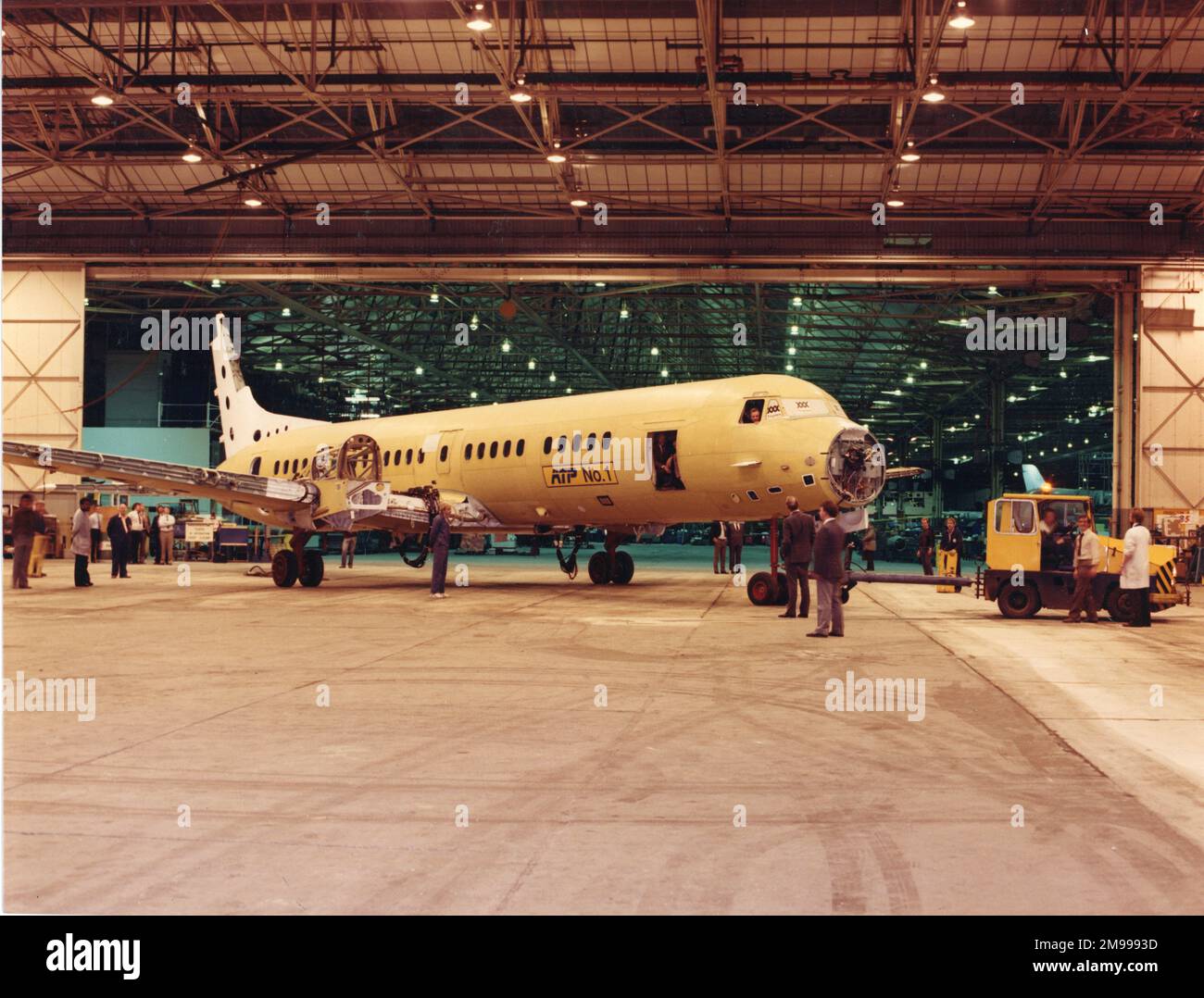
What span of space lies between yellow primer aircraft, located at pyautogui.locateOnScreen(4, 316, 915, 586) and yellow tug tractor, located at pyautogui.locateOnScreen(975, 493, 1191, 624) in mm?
2364

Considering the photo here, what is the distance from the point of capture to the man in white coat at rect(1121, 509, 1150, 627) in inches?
715

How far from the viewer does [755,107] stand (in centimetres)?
2830

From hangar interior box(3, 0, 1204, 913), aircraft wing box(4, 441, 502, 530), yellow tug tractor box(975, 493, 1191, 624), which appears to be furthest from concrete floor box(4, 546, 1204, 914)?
aircraft wing box(4, 441, 502, 530)

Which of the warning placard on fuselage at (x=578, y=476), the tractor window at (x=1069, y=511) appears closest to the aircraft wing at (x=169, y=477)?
the warning placard on fuselage at (x=578, y=476)

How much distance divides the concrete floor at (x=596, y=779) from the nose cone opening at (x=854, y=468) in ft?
17.2

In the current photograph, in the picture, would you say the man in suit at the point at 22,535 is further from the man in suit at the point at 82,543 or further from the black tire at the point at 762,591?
the black tire at the point at 762,591

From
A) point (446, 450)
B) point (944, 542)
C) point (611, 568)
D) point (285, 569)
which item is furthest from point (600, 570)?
point (944, 542)

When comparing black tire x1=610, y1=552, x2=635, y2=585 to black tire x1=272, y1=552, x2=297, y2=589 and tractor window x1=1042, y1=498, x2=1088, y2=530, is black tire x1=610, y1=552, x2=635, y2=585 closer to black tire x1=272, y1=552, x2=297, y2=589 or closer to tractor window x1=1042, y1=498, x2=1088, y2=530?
black tire x1=272, y1=552, x2=297, y2=589

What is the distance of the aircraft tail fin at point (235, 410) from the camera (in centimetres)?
3506

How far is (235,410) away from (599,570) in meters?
14.2
